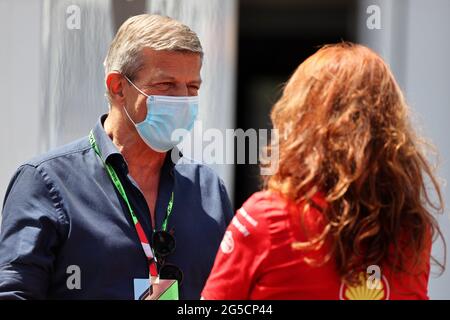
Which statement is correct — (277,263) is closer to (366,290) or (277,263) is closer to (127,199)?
(366,290)

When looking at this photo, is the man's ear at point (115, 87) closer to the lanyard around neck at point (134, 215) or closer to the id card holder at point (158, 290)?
the lanyard around neck at point (134, 215)

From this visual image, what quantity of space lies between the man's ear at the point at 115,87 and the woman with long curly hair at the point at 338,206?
937mm

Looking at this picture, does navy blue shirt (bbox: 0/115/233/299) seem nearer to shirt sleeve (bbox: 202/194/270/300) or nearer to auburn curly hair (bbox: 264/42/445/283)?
shirt sleeve (bbox: 202/194/270/300)

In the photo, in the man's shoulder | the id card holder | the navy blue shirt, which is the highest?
the man's shoulder

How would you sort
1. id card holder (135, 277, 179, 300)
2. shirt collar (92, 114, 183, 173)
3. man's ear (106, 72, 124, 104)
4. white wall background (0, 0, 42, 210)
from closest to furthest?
id card holder (135, 277, 179, 300)
shirt collar (92, 114, 183, 173)
man's ear (106, 72, 124, 104)
white wall background (0, 0, 42, 210)

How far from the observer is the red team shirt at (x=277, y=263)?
65.5 inches

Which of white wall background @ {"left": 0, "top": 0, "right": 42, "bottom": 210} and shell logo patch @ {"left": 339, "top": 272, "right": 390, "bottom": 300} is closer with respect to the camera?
shell logo patch @ {"left": 339, "top": 272, "right": 390, "bottom": 300}

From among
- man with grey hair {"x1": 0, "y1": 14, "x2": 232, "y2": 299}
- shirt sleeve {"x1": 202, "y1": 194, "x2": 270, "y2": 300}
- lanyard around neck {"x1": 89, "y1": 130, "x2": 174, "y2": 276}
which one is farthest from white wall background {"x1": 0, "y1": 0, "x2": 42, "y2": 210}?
shirt sleeve {"x1": 202, "y1": 194, "x2": 270, "y2": 300}

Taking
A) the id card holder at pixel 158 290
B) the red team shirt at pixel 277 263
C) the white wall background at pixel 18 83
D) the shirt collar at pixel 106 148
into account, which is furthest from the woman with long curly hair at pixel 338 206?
the white wall background at pixel 18 83

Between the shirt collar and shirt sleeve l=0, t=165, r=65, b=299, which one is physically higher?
the shirt collar

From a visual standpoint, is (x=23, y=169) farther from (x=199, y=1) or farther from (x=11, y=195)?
(x=199, y=1)

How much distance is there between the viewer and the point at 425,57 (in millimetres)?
4285

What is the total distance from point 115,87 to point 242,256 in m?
1.06

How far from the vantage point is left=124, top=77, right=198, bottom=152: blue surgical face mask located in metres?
2.50
